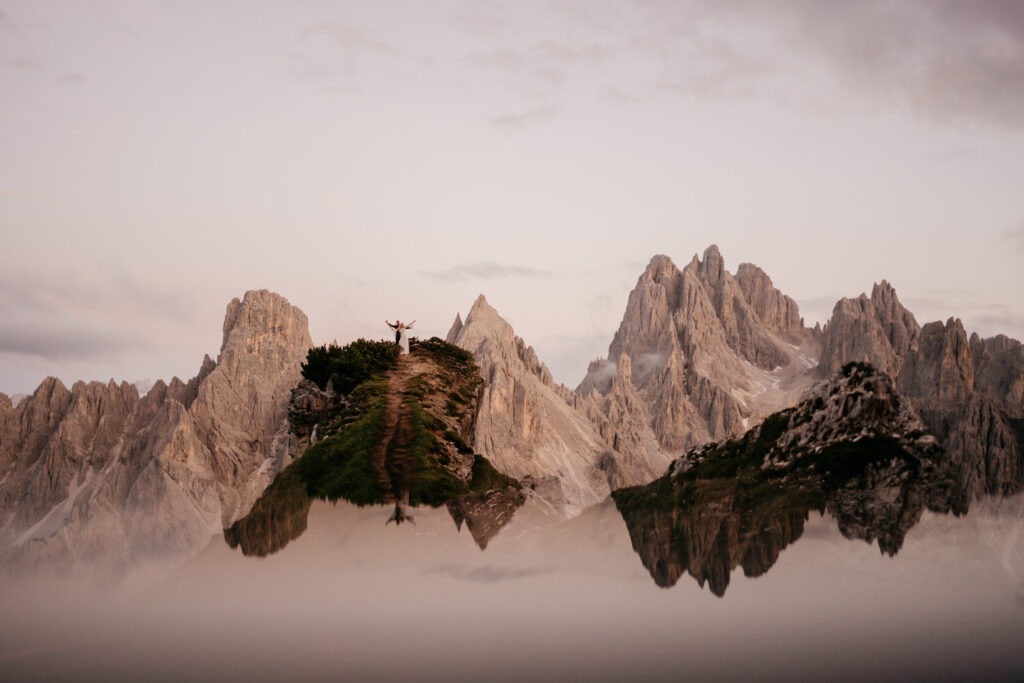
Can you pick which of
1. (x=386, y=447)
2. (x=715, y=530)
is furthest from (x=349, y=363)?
(x=715, y=530)

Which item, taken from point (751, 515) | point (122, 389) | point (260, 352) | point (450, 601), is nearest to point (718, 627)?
point (450, 601)

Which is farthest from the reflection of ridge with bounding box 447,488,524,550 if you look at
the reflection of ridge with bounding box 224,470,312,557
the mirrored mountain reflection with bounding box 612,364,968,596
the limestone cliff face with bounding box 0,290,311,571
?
the limestone cliff face with bounding box 0,290,311,571

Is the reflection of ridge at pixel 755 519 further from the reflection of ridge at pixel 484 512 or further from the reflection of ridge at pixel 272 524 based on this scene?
the reflection of ridge at pixel 272 524

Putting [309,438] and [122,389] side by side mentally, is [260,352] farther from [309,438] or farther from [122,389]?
[309,438]

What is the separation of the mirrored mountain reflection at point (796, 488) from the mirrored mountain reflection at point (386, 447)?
365 centimetres

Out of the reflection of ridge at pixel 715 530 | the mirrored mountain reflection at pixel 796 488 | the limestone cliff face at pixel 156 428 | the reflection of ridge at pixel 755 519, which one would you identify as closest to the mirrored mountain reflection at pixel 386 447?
the reflection of ridge at pixel 715 530

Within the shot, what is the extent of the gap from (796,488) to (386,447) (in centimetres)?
1373

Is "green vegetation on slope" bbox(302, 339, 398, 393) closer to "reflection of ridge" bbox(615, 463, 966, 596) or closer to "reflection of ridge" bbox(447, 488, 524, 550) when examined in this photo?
"reflection of ridge" bbox(447, 488, 524, 550)

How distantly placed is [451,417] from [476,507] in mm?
14063

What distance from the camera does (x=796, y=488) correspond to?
53.1 feet

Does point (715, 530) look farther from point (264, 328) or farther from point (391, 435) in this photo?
point (264, 328)

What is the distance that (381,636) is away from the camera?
10.7 m

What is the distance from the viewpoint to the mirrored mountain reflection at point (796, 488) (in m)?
13.1

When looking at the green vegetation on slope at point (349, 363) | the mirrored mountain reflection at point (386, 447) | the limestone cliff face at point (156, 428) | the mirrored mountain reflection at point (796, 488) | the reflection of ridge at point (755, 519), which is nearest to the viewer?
the reflection of ridge at point (755, 519)
